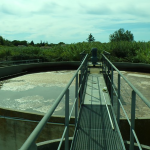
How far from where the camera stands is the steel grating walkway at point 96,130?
296 centimetres

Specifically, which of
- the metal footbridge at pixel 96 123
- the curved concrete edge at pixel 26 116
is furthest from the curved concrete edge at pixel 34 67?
the metal footbridge at pixel 96 123

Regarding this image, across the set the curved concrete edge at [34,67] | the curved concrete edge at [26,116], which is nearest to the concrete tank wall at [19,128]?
the curved concrete edge at [26,116]

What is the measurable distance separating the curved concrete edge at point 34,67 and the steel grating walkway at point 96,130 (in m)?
11.4

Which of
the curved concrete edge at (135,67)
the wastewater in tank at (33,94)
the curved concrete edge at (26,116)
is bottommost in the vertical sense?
the wastewater in tank at (33,94)

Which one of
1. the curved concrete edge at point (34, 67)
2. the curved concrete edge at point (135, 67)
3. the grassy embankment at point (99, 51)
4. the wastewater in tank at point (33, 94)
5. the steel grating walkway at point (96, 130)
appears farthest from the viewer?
the grassy embankment at point (99, 51)

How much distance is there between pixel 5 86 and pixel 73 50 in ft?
39.9

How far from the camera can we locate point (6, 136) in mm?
5641

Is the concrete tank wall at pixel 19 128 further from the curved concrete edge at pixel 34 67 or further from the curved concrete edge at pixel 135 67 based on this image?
the curved concrete edge at pixel 135 67

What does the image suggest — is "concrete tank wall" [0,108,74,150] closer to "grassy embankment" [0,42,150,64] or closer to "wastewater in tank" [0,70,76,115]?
"wastewater in tank" [0,70,76,115]

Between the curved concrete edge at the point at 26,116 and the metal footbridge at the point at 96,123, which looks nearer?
the metal footbridge at the point at 96,123

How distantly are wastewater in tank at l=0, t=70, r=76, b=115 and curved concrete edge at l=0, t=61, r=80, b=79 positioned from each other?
5.95 ft

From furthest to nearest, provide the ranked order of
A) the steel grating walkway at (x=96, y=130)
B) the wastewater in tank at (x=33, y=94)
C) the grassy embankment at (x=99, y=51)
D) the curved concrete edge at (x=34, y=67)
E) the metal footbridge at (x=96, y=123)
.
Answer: the grassy embankment at (x=99, y=51), the curved concrete edge at (x=34, y=67), the wastewater in tank at (x=33, y=94), the steel grating walkway at (x=96, y=130), the metal footbridge at (x=96, y=123)

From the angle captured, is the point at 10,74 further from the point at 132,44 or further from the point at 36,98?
the point at 132,44

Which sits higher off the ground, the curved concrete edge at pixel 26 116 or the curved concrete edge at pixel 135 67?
the curved concrete edge at pixel 135 67
